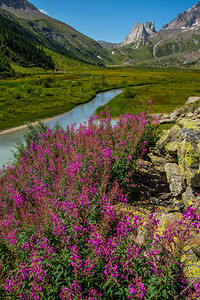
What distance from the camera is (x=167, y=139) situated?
7.68 meters

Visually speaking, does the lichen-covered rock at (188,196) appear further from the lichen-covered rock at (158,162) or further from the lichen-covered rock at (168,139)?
the lichen-covered rock at (168,139)

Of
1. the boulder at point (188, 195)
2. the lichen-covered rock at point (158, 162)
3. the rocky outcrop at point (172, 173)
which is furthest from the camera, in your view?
the lichen-covered rock at point (158, 162)

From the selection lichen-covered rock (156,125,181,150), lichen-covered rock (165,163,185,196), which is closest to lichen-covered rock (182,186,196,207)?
lichen-covered rock (165,163,185,196)

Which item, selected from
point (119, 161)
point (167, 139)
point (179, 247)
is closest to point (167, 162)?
point (167, 139)

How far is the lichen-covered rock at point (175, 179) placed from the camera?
6246mm

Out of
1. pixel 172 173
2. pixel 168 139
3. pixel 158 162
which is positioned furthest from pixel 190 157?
pixel 168 139

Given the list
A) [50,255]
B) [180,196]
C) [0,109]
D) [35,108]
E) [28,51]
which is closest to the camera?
[50,255]

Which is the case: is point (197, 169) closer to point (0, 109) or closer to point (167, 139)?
point (167, 139)

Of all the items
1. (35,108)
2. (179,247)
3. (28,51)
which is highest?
(28,51)

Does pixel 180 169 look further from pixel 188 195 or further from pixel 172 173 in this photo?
pixel 188 195

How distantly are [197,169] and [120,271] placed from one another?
175 inches

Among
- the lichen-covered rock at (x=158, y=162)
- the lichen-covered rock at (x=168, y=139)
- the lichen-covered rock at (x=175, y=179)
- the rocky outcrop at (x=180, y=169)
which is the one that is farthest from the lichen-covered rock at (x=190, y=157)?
the lichen-covered rock at (x=168, y=139)

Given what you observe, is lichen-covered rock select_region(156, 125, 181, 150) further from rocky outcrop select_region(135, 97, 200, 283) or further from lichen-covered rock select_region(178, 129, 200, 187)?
lichen-covered rock select_region(178, 129, 200, 187)

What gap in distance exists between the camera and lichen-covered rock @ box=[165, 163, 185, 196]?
20.5 ft
